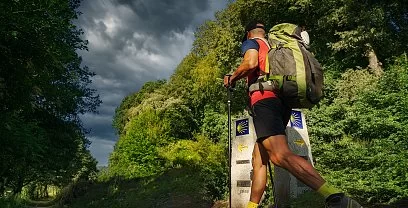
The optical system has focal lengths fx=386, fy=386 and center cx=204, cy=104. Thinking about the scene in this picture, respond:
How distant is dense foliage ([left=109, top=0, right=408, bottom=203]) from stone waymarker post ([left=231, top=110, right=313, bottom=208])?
1.11 meters

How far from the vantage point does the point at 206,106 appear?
26984mm

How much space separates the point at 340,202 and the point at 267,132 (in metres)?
0.93

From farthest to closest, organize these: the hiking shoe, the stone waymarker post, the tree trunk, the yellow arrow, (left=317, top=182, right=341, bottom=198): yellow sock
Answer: the tree trunk → the yellow arrow → the stone waymarker post → (left=317, top=182, right=341, bottom=198): yellow sock → the hiking shoe

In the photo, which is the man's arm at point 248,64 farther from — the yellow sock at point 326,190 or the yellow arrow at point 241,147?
the yellow arrow at point 241,147

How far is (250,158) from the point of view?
10.8m

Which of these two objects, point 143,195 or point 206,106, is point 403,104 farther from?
point 206,106

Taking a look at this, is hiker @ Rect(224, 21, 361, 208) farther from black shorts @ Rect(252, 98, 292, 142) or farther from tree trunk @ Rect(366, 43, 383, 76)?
tree trunk @ Rect(366, 43, 383, 76)

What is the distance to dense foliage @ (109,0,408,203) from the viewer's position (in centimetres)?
1048

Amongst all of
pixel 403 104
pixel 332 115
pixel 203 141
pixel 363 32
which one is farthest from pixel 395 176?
pixel 203 141

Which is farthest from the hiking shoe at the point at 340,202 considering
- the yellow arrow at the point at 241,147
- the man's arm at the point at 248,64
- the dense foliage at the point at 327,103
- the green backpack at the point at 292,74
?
the yellow arrow at the point at 241,147

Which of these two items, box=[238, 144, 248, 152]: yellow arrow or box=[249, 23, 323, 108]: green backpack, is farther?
box=[238, 144, 248, 152]: yellow arrow

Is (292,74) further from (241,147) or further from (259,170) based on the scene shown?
(241,147)

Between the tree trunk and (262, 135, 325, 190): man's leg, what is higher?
the tree trunk

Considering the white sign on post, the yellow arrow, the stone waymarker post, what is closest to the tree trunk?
the stone waymarker post
